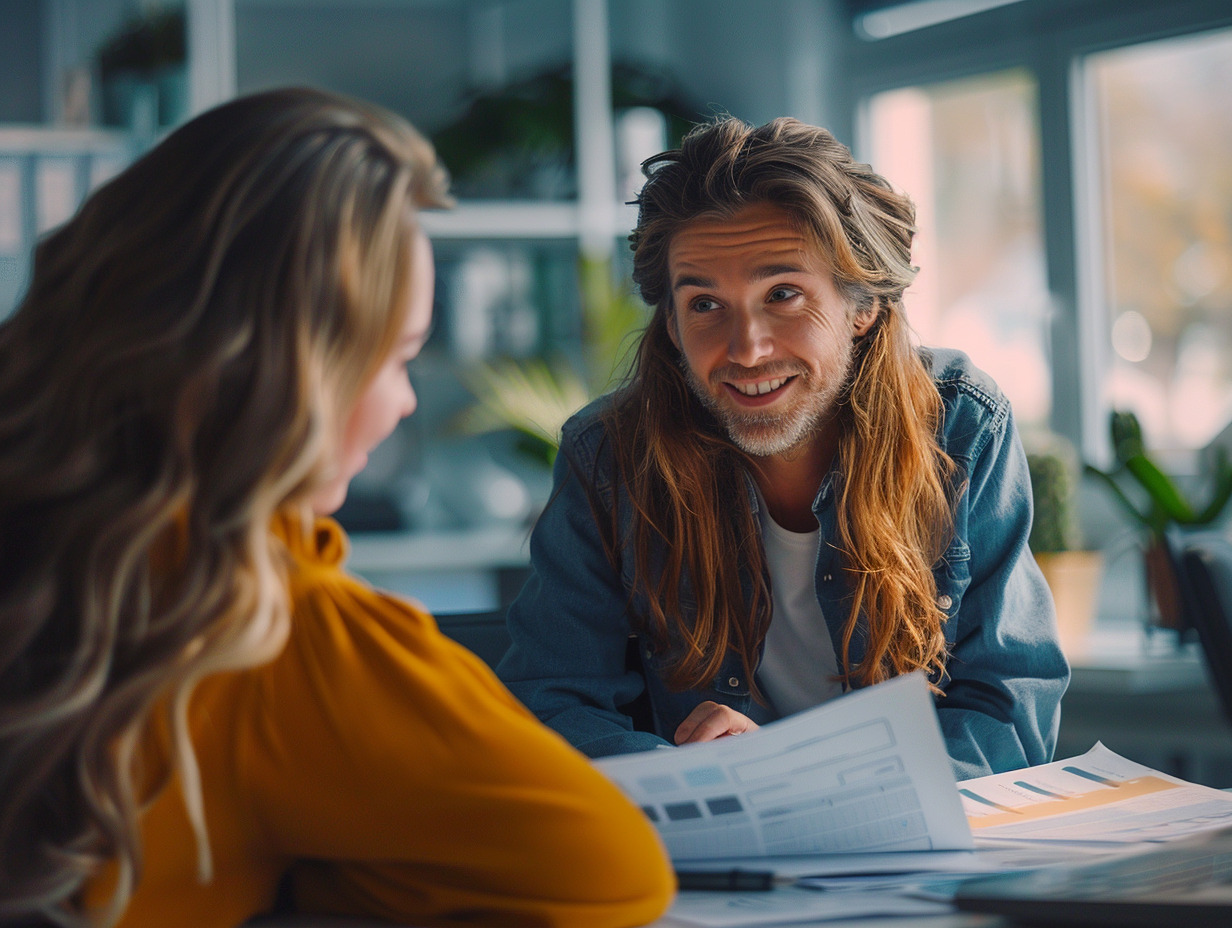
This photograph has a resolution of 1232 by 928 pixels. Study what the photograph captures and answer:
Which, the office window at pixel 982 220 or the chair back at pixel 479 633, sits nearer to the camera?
the chair back at pixel 479 633

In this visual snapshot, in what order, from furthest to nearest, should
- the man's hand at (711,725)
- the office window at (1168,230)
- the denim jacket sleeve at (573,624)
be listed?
the office window at (1168,230)
the denim jacket sleeve at (573,624)
the man's hand at (711,725)

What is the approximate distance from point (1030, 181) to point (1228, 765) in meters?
1.65

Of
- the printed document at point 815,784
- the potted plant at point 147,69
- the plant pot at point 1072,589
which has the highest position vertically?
the potted plant at point 147,69

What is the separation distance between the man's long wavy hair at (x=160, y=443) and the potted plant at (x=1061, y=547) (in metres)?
2.29

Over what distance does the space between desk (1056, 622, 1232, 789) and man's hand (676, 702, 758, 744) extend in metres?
1.63

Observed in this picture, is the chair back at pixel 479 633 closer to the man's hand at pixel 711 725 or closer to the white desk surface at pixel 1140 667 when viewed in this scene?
the man's hand at pixel 711 725

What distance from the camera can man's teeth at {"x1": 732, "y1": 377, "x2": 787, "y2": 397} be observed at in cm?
137

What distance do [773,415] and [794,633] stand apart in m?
0.25

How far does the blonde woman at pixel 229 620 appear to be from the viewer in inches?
22.1

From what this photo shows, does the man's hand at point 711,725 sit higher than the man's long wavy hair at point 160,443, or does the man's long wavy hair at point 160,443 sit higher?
the man's long wavy hair at point 160,443

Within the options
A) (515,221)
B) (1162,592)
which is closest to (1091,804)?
(1162,592)

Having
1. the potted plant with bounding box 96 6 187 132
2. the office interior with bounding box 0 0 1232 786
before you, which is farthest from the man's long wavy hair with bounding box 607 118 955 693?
the potted plant with bounding box 96 6 187 132

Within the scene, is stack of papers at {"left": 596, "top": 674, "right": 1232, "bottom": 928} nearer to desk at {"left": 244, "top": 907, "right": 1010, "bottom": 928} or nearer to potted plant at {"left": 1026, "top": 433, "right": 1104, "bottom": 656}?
desk at {"left": 244, "top": 907, "right": 1010, "bottom": 928}

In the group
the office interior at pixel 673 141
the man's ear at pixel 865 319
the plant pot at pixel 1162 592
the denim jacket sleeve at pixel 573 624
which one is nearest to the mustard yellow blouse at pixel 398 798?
the denim jacket sleeve at pixel 573 624
